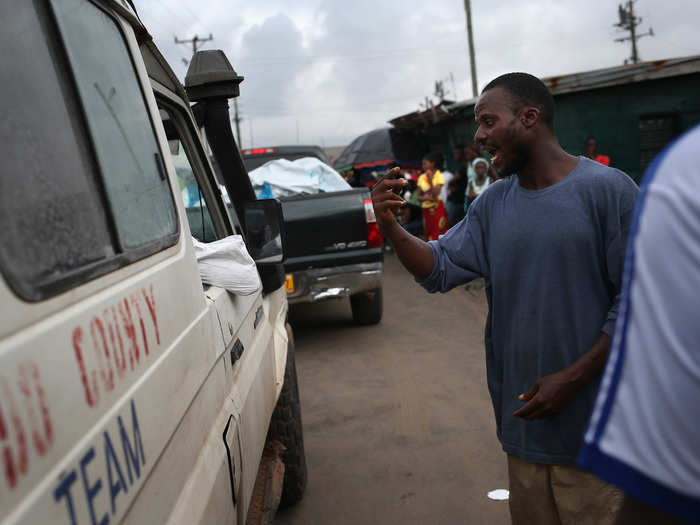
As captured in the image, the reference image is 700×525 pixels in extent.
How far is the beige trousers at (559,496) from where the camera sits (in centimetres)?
203

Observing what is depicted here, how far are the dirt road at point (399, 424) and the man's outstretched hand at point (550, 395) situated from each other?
1.66 m

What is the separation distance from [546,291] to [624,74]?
11646 mm

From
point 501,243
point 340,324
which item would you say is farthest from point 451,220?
point 501,243

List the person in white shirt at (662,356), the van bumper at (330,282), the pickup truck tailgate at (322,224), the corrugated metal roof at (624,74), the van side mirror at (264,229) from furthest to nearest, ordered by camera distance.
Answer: the corrugated metal roof at (624,74), the van bumper at (330,282), the pickup truck tailgate at (322,224), the van side mirror at (264,229), the person in white shirt at (662,356)

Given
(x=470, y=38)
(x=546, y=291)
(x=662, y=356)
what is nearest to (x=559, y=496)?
(x=546, y=291)

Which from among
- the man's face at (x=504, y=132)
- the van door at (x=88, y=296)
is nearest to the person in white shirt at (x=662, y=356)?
the van door at (x=88, y=296)

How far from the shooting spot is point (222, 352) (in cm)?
207

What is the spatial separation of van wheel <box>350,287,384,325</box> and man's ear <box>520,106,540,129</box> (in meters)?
5.46

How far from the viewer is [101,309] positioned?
120cm

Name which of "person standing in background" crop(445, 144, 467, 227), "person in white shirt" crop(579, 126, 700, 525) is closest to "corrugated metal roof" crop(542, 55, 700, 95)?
"person standing in background" crop(445, 144, 467, 227)

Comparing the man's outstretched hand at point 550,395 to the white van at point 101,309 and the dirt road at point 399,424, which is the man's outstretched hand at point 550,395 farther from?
the dirt road at point 399,424

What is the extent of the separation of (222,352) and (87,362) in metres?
0.98

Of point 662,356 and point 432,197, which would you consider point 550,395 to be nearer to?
point 662,356

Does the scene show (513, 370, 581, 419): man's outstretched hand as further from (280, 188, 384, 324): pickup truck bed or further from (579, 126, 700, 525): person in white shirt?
(280, 188, 384, 324): pickup truck bed
